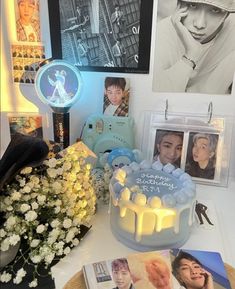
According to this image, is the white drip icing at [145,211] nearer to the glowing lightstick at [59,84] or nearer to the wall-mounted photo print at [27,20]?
the glowing lightstick at [59,84]

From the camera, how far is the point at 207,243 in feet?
2.29

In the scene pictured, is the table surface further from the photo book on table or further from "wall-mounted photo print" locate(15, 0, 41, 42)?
"wall-mounted photo print" locate(15, 0, 41, 42)

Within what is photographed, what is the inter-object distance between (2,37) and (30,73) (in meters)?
0.14

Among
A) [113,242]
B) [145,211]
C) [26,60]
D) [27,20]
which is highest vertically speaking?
[27,20]

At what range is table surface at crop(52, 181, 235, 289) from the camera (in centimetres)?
62

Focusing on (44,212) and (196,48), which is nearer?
(44,212)

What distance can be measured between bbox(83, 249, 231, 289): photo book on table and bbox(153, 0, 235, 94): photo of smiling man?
53 cm

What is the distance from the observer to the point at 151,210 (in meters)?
0.63

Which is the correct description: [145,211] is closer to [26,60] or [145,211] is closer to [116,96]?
[116,96]

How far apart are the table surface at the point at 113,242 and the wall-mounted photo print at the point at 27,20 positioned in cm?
58

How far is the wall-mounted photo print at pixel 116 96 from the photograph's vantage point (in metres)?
0.96

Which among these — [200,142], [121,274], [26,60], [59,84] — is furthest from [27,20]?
[121,274]

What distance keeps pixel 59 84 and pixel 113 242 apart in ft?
1.61

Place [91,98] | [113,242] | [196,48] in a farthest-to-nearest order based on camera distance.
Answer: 1. [91,98]
2. [196,48]
3. [113,242]
